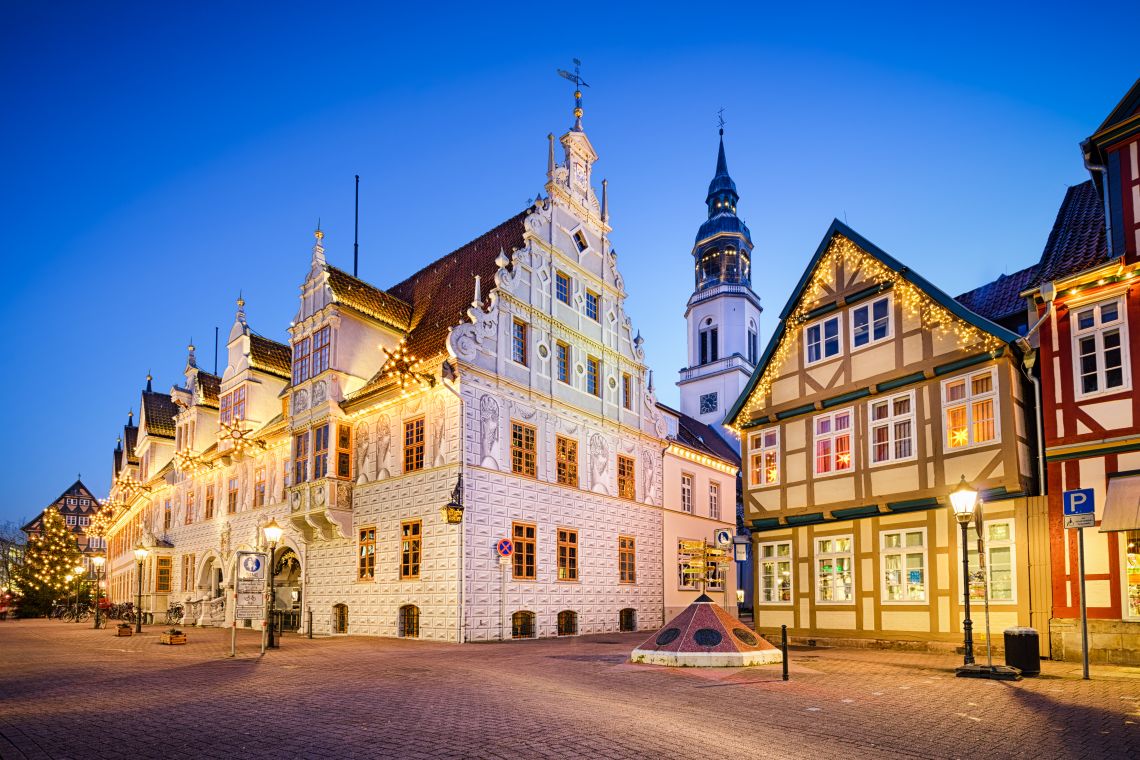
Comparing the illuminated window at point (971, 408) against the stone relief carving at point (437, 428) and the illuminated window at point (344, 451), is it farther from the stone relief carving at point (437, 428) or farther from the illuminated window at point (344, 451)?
the illuminated window at point (344, 451)

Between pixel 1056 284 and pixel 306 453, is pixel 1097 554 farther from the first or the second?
pixel 306 453

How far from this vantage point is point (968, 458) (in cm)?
1991

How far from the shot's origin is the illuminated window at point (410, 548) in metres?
26.3

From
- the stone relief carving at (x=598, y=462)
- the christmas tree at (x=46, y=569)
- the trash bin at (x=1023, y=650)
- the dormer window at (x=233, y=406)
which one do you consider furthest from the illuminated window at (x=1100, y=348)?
the christmas tree at (x=46, y=569)

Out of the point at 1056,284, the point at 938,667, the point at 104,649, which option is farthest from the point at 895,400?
the point at 104,649

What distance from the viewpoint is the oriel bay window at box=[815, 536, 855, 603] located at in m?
22.4

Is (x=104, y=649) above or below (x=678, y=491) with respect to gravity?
below

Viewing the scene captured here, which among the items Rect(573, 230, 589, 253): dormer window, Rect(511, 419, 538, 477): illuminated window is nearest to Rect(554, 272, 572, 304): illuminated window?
Rect(573, 230, 589, 253): dormer window

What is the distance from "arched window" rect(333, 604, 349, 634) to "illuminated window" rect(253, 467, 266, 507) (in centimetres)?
881

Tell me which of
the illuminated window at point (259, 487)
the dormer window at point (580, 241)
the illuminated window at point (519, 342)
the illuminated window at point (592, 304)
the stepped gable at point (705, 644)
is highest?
the dormer window at point (580, 241)

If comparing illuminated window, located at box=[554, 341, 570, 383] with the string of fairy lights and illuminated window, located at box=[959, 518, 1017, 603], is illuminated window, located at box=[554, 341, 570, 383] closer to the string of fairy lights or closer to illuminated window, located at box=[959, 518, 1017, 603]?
the string of fairy lights

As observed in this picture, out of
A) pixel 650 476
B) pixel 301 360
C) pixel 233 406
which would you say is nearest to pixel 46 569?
pixel 233 406

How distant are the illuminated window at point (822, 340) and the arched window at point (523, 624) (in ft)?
40.0

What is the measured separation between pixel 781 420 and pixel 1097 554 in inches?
369
